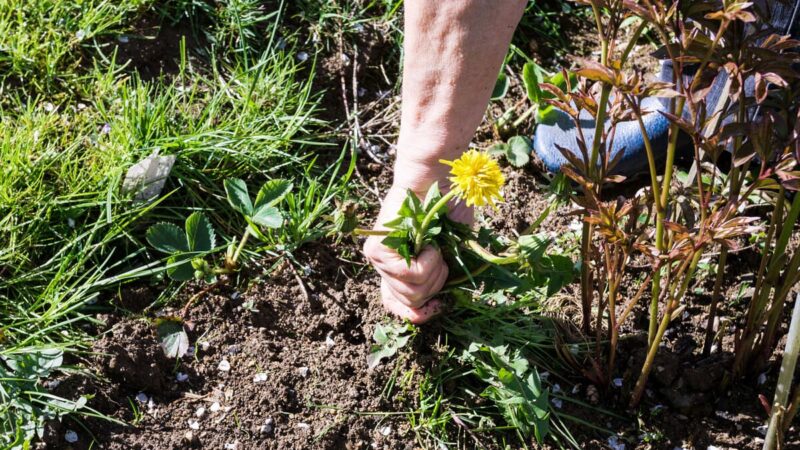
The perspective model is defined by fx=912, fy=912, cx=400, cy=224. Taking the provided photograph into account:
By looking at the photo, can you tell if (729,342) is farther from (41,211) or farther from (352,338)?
(41,211)

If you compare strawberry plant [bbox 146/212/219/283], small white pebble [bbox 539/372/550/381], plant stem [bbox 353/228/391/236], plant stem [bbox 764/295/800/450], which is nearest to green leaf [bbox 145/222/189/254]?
strawberry plant [bbox 146/212/219/283]

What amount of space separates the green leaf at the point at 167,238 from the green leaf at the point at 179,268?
2 centimetres

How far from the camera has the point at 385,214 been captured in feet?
5.99

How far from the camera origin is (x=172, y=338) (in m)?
1.92

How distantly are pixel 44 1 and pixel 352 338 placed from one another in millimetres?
1233

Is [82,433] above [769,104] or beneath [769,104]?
beneath

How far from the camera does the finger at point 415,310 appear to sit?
6.20ft

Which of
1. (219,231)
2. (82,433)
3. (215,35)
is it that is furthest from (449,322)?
(215,35)

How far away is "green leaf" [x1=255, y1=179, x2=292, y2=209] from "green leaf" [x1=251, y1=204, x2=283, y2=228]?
0.6 inches

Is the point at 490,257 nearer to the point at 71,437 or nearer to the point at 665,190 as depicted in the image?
the point at 665,190

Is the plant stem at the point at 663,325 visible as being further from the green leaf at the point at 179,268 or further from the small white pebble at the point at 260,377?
the green leaf at the point at 179,268

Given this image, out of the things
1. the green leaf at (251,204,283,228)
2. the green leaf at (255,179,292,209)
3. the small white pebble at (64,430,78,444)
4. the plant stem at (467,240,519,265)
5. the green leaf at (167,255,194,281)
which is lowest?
the small white pebble at (64,430,78,444)

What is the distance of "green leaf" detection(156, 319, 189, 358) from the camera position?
1.91 meters

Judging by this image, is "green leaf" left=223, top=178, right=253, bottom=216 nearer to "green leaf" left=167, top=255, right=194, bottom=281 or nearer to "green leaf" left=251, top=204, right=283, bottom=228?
"green leaf" left=251, top=204, right=283, bottom=228
